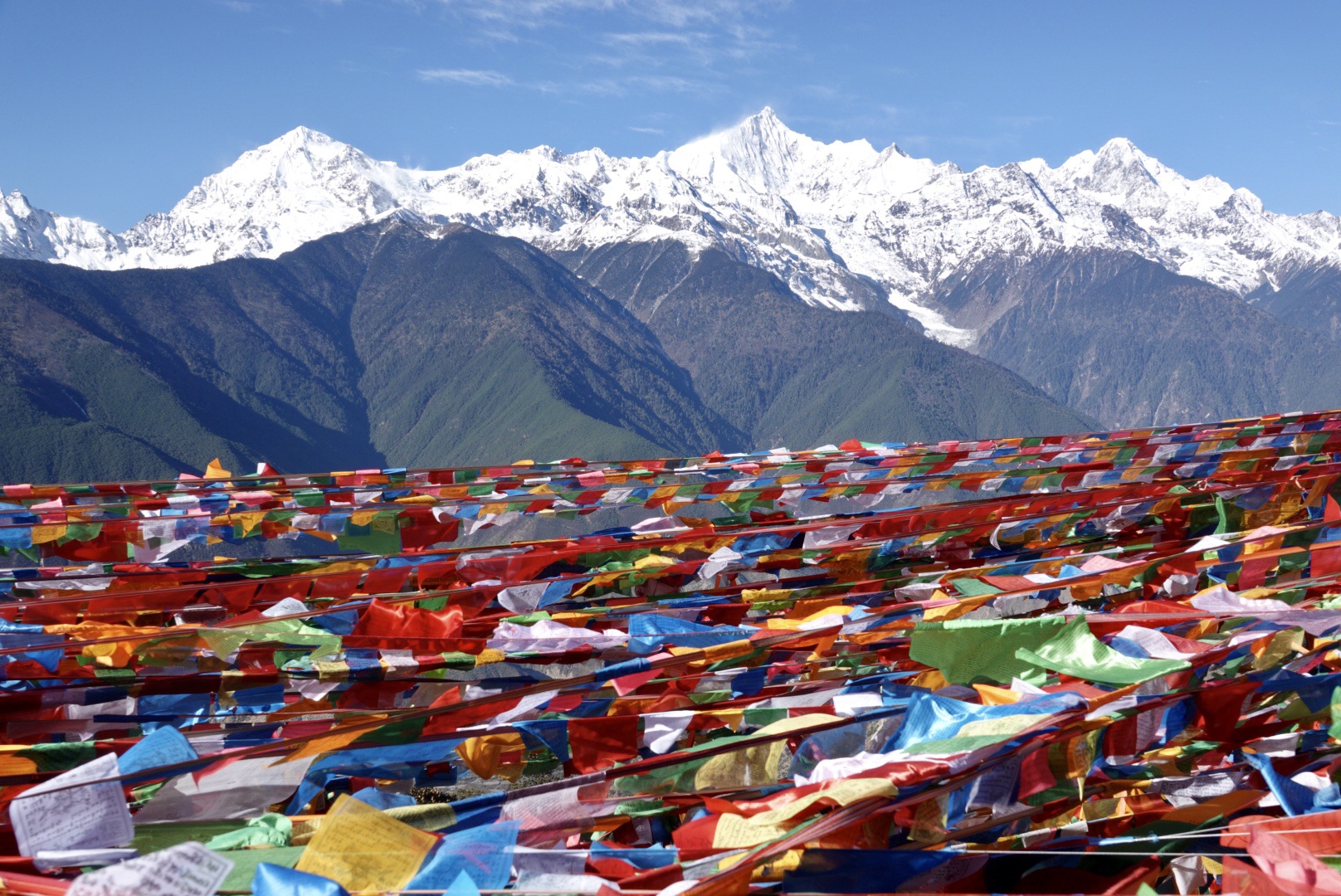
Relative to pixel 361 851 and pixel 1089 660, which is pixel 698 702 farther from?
pixel 361 851

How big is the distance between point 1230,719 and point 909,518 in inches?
118

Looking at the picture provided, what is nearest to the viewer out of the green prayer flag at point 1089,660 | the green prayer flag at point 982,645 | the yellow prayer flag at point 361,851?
the yellow prayer flag at point 361,851

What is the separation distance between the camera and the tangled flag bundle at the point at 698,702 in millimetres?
3104

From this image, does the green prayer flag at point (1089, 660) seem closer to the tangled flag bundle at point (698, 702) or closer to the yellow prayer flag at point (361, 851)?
the tangled flag bundle at point (698, 702)

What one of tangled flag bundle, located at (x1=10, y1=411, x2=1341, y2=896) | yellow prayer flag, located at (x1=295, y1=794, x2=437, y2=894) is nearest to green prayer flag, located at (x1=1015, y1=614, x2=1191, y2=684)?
tangled flag bundle, located at (x1=10, y1=411, x2=1341, y2=896)

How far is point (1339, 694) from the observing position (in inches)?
172

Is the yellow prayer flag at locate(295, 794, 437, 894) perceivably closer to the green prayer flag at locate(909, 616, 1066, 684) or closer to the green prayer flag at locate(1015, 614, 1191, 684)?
the green prayer flag at locate(909, 616, 1066, 684)

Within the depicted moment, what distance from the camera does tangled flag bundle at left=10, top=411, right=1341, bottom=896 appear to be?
3104 mm

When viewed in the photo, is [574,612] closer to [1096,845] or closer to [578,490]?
[1096,845]

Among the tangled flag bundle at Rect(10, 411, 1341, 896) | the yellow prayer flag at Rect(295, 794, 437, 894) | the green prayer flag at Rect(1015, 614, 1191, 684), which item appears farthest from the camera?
the green prayer flag at Rect(1015, 614, 1191, 684)

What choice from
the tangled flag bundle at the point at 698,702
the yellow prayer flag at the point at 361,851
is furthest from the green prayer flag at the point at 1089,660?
the yellow prayer flag at the point at 361,851

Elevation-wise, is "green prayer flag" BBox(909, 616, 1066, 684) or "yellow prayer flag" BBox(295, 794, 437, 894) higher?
"green prayer flag" BBox(909, 616, 1066, 684)

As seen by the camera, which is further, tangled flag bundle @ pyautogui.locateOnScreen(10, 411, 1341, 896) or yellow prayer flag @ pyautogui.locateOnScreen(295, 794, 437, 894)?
tangled flag bundle @ pyautogui.locateOnScreen(10, 411, 1341, 896)

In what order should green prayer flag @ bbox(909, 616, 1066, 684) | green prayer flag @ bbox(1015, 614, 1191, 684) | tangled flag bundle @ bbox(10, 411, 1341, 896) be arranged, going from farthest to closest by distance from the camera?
green prayer flag @ bbox(909, 616, 1066, 684) < green prayer flag @ bbox(1015, 614, 1191, 684) < tangled flag bundle @ bbox(10, 411, 1341, 896)
